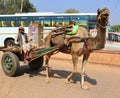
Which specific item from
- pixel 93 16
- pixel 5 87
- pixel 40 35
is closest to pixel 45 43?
pixel 40 35

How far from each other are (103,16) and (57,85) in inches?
99.4

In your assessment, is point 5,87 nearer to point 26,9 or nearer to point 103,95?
point 103,95

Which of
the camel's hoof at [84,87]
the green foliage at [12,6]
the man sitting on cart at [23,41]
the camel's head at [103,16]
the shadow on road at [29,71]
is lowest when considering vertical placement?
the shadow on road at [29,71]

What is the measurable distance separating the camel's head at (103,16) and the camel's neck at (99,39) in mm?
121

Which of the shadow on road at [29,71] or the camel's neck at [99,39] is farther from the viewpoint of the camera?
the shadow on road at [29,71]

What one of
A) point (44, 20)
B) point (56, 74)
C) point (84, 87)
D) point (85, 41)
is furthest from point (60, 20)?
point (84, 87)

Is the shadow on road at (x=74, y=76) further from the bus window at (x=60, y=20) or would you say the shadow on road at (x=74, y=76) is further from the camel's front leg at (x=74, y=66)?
the bus window at (x=60, y=20)

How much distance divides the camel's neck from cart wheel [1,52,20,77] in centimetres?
283

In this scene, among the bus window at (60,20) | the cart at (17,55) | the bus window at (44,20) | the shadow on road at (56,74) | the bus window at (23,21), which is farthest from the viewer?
the bus window at (23,21)

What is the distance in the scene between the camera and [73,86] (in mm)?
8539

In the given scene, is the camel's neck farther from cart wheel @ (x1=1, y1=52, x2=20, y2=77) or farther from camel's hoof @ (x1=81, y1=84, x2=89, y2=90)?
cart wheel @ (x1=1, y1=52, x2=20, y2=77)

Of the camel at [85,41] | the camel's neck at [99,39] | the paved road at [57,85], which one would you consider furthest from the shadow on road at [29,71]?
the camel's neck at [99,39]

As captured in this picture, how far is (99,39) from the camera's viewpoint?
7.96m

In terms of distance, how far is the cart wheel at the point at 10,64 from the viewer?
9608mm
